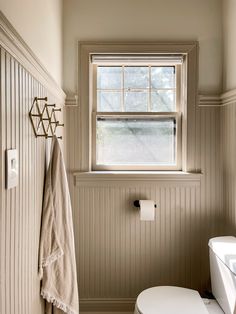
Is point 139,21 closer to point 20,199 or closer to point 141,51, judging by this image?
point 141,51

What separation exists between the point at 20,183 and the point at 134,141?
1299mm

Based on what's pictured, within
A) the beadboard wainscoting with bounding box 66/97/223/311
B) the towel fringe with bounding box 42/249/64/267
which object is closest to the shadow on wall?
the beadboard wainscoting with bounding box 66/97/223/311

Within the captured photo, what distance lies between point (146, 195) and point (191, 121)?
65 cm

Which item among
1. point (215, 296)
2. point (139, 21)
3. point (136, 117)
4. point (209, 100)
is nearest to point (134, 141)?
point (136, 117)

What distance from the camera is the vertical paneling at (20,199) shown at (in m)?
0.93

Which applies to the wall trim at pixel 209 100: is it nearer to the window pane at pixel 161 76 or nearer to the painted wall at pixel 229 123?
the painted wall at pixel 229 123

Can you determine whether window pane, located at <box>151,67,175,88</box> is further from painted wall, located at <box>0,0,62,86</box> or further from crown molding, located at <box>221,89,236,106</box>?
painted wall, located at <box>0,0,62,86</box>

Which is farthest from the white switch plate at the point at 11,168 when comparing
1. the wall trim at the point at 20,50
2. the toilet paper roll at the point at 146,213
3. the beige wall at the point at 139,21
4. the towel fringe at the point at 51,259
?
the beige wall at the point at 139,21

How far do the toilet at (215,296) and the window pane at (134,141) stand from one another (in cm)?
78

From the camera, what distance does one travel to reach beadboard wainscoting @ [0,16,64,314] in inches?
36.4

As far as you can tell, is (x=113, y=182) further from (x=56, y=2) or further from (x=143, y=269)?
(x=56, y=2)

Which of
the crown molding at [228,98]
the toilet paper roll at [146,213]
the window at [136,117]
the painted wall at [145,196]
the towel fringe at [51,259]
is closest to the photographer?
the towel fringe at [51,259]

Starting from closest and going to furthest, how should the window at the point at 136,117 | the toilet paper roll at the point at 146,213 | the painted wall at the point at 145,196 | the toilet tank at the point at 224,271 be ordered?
the toilet tank at the point at 224,271
the toilet paper roll at the point at 146,213
the painted wall at the point at 145,196
the window at the point at 136,117

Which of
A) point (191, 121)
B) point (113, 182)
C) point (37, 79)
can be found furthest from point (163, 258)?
point (37, 79)
